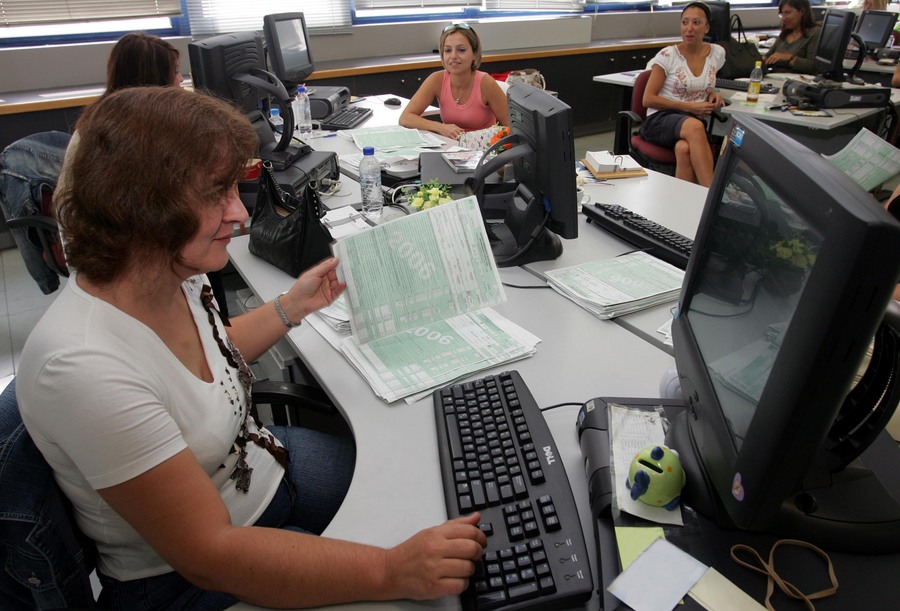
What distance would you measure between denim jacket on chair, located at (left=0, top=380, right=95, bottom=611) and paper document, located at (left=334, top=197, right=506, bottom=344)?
59 cm

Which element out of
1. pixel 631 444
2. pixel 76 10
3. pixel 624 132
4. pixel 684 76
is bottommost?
pixel 624 132

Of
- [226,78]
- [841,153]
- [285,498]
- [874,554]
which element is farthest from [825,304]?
Result: [226,78]

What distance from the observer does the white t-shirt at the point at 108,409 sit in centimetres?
75

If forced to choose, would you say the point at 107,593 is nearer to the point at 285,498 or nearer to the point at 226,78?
the point at 285,498

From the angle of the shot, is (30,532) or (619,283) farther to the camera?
(619,283)

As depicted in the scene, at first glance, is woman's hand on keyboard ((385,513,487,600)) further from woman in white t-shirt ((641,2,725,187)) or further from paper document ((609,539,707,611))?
woman in white t-shirt ((641,2,725,187))

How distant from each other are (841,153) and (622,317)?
77 cm

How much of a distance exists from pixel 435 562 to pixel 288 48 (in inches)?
117

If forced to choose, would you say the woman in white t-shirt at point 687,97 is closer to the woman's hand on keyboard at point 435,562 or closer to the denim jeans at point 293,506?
the denim jeans at point 293,506

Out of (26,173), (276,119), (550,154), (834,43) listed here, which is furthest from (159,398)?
(834,43)

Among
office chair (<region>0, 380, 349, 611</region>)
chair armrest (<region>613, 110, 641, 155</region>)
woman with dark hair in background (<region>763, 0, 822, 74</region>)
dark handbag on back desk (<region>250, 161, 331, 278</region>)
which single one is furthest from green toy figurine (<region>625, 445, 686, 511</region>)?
woman with dark hair in background (<region>763, 0, 822, 74</region>)

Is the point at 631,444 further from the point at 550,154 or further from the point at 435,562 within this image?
the point at 550,154

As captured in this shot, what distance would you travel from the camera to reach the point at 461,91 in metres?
3.28

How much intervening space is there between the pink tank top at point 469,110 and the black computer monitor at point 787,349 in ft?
8.07
